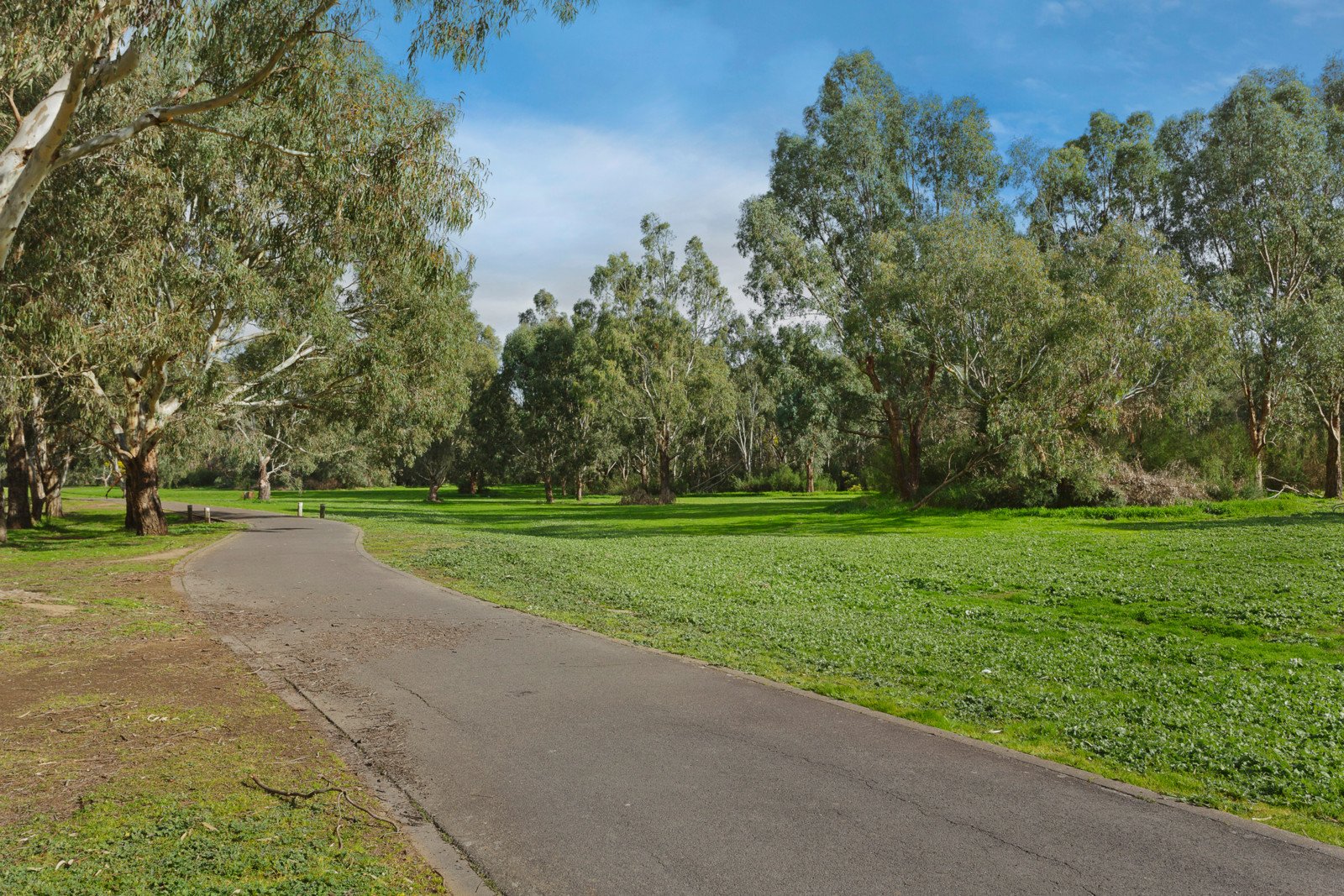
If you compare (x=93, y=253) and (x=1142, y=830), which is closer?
(x=1142, y=830)

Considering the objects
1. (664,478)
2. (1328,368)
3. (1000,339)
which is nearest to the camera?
(1000,339)

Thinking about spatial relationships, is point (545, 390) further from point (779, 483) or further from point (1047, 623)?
point (1047, 623)

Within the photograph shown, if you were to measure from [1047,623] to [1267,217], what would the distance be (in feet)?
114

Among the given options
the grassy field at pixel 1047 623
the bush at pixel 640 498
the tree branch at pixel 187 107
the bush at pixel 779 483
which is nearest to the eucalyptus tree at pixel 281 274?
the tree branch at pixel 187 107

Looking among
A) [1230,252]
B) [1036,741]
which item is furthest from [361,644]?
[1230,252]

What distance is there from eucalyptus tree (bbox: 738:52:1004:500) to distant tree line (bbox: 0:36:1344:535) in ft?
0.46

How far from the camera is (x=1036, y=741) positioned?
6.12 m

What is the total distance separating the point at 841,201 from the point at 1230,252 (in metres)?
18.4

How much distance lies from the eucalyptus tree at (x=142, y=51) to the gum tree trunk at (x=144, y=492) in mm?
15623

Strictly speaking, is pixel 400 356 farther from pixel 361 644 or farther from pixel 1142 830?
pixel 1142 830

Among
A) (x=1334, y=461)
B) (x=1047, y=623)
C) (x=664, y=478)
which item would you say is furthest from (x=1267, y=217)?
(x=1047, y=623)

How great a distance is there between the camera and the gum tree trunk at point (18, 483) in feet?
86.9

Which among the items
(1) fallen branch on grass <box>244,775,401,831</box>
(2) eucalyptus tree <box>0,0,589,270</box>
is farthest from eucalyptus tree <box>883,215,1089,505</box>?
(1) fallen branch on grass <box>244,775,401,831</box>

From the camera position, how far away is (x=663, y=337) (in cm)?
5553
